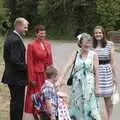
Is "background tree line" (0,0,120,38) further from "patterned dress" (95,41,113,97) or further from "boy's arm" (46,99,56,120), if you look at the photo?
"boy's arm" (46,99,56,120)

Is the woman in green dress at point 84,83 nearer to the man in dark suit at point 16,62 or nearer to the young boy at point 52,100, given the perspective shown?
the man in dark suit at point 16,62

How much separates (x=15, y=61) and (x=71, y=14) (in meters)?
41.8

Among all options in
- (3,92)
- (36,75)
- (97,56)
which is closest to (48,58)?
(36,75)

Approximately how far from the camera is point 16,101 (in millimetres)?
Answer: 8742

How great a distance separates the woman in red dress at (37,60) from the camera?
9320 mm

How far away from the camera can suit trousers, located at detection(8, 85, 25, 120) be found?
866cm

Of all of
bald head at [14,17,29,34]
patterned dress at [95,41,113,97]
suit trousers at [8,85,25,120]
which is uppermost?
bald head at [14,17,29,34]

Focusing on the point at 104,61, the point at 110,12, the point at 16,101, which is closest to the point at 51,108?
the point at 16,101

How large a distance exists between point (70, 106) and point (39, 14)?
147 feet

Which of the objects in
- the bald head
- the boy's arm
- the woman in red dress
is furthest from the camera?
the woman in red dress

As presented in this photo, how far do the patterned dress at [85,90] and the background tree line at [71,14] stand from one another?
3499 cm

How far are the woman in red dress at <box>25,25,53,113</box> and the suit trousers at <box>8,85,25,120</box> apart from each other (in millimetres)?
575

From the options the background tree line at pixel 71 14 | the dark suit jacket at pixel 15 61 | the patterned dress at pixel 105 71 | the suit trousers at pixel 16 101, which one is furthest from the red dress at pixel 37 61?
the background tree line at pixel 71 14

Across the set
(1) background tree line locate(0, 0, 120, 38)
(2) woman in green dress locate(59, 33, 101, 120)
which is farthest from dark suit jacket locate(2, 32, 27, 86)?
(1) background tree line locate(0, 0, 120, 38)
